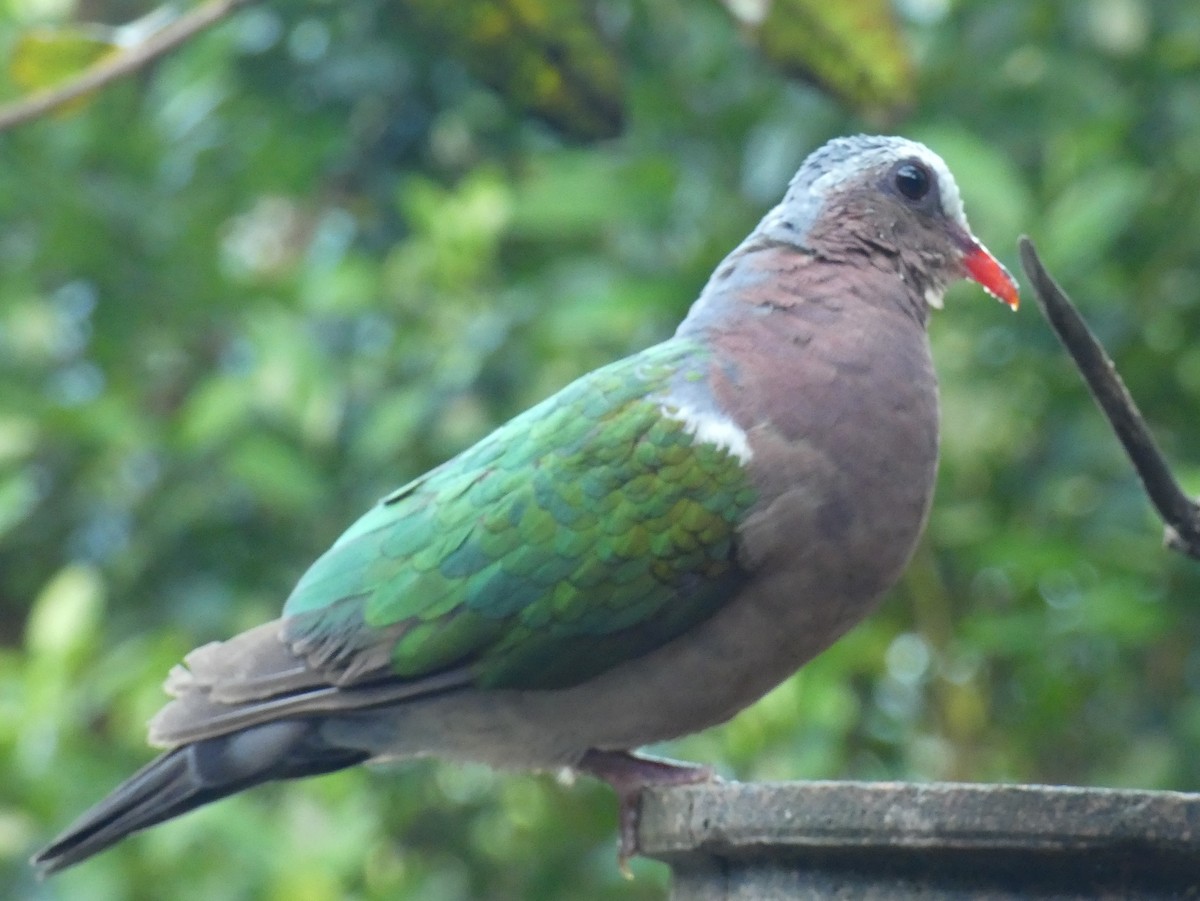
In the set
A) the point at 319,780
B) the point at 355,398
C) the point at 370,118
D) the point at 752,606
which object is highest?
the point at 370,118

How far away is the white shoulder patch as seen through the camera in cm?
229

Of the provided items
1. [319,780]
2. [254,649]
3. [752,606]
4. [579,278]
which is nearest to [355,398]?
[579,278]

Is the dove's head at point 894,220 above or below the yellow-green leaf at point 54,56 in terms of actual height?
below

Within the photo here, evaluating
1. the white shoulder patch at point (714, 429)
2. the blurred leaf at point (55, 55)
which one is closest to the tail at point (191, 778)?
the white shoulder patch at point (714, 429)

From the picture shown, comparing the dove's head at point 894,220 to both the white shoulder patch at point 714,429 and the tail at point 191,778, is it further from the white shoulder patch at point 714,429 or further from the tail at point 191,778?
the tail at point 191,778

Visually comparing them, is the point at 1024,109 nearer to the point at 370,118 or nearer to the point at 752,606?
the point at 370,118

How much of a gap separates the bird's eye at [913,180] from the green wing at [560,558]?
44 cm

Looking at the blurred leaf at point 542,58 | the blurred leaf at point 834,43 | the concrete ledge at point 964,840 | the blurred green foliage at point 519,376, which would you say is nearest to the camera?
the concrete ledge at point 964,840

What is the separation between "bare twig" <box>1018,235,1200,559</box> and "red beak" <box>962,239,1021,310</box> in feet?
3.24

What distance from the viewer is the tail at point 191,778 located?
7.45 ft

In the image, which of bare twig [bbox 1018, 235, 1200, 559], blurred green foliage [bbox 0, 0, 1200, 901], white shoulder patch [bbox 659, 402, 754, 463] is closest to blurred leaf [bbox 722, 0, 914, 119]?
bare twig [bbox 1018, 235, 1200, 559]

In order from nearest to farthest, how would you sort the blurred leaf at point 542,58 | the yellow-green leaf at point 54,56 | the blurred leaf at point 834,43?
the blurred leaf at point 834,43, the blurred leaf at point 542,58, the yellow-green leaf at point 54,56

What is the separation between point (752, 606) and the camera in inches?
89.0

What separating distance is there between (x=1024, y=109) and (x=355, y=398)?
1.52m
